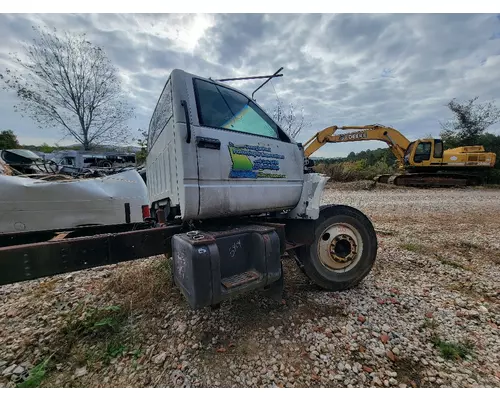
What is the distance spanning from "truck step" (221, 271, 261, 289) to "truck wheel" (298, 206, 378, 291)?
912 mm

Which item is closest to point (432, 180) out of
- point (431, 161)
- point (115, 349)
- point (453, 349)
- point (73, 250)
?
point (431, 161)

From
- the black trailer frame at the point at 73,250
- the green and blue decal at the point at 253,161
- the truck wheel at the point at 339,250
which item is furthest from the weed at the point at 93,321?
the truck wheel at the point at 339,250

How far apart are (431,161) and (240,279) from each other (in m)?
17.4

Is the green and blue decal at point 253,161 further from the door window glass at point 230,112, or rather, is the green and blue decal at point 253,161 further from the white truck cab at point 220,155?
the door window glass at point 230,112

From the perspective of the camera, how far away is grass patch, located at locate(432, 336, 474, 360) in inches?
74.2

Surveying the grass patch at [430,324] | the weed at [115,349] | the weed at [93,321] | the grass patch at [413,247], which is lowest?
the grass patch at [430,324]

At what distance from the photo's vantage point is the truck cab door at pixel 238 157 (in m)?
2.14

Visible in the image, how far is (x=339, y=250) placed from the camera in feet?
9.55

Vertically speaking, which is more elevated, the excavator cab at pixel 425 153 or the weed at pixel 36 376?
the excavator cab at pixel 425 153

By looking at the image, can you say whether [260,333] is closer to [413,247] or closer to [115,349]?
[115,349]

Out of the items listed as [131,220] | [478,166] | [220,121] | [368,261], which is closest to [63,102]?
[131,220]

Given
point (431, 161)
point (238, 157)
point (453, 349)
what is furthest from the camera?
point (431, 161)

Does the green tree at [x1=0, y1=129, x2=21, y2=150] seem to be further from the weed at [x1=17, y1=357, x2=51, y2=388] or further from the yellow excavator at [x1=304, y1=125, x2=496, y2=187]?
the yellow excavator at [x1=304, y1=125, x2=496, y2=187]

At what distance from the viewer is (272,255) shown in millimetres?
2174
